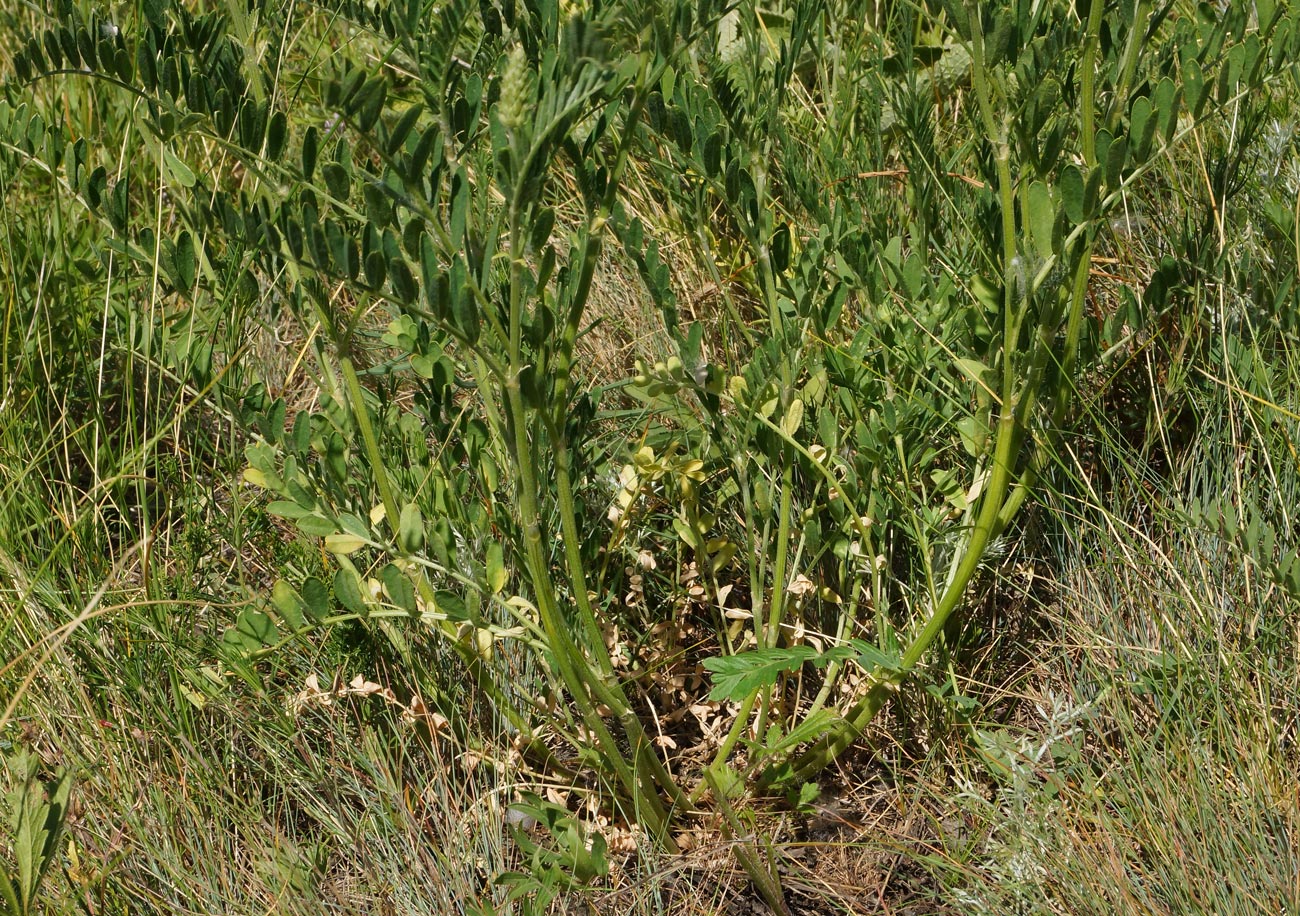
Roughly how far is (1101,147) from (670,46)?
480 mm

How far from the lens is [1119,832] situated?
1.56m

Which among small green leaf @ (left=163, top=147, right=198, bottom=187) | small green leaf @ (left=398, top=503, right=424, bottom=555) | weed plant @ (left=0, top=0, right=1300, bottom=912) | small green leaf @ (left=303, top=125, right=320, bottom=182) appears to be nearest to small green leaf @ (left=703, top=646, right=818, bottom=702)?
weed plant @ (left=0, top=0, right=1300, bottom=912)

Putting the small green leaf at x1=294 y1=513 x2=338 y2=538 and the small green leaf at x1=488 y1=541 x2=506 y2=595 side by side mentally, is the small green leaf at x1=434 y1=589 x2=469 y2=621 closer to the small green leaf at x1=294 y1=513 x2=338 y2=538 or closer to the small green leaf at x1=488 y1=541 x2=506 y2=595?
the small green leaf at x1=488 y1=541 x2=506 y2=595

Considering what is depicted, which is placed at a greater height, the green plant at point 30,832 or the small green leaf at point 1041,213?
the small green leaf at point 1041,213

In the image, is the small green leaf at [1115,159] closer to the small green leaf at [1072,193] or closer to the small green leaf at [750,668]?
the small green leaf at [1072,193]

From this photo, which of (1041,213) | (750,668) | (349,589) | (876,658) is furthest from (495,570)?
(1041,213)

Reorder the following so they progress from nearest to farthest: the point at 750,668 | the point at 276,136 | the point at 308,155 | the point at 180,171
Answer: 1. the point at 308,155
2. the point at 276,136
3. the point at 750,668
4. the point at 180,171

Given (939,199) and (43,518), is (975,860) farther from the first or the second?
(43,518)

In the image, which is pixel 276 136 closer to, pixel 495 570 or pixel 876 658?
pixel 495 570

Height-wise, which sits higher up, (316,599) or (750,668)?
(316,599)

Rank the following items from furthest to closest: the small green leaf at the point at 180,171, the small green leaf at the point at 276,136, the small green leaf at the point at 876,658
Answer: the small green leaf at the point at 180,171 → the small green leaf at the point at 876,658 → the small green leaf at the point at 276,136

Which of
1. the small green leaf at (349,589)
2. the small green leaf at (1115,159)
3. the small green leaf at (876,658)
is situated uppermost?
the small green leaf at (1115,159)

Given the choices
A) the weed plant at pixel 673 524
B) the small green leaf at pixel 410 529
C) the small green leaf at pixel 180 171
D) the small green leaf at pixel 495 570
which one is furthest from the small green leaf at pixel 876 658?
the small green leaf at pixel 180 171

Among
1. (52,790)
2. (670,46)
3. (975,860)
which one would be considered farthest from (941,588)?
(52,790)
